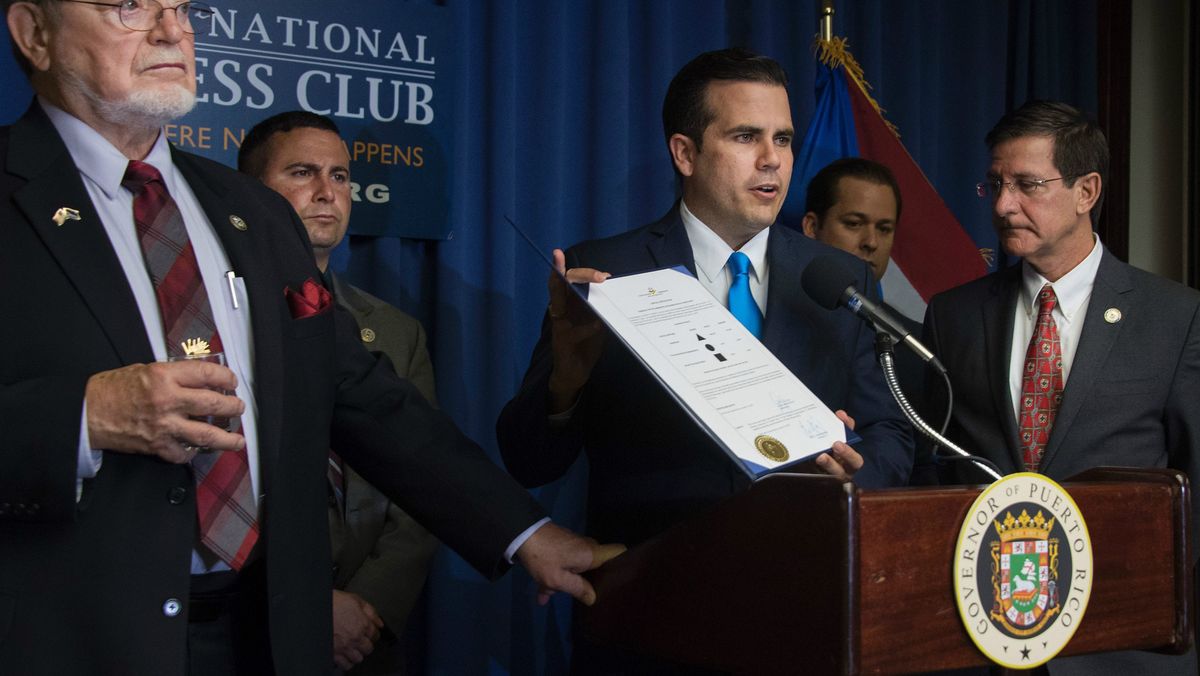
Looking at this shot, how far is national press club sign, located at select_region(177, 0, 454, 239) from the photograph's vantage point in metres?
2.94

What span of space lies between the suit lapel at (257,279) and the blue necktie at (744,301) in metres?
0.84

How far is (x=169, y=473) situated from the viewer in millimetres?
1370

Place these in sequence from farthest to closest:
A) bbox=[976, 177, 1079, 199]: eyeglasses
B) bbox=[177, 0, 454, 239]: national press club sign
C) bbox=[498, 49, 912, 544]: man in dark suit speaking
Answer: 1. bbox=[177, 0, 454, 239]: national press club sign
2. bbox=[976, 177, 1079, 199]: eyeglasses
3. bbox=[498, 49, 912, 544]: man in dark suit speaking

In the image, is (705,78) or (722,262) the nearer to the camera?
(722,262)

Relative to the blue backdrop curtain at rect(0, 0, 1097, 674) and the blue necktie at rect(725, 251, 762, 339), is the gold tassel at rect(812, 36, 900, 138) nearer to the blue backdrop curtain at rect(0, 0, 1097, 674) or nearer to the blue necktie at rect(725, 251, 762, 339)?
the blue backdrop curtain at rect(0, 0, 1097, 674)

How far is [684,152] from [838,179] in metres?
1.40

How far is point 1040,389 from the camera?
239cm

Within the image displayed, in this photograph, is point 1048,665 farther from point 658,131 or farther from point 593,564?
point 658,131

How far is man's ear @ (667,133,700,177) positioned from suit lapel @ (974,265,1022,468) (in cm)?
77

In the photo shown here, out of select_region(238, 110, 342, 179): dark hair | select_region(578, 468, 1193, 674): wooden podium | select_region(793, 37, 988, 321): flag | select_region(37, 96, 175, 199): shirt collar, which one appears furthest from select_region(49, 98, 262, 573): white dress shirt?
select_region(793, 37, 988, 321): flag

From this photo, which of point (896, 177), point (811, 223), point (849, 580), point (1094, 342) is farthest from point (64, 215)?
point (896, 177)

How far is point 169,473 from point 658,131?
248 cm

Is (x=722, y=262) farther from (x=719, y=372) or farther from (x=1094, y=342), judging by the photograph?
(x=1094, y=342)

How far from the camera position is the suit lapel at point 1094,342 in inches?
90.8
